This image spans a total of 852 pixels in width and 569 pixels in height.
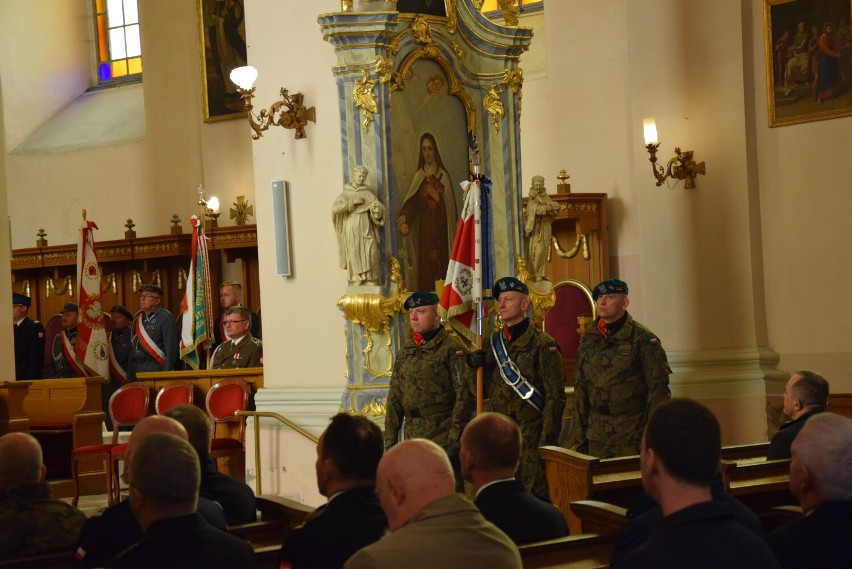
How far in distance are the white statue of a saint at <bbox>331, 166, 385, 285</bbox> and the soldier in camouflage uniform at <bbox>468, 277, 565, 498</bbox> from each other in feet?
4.59

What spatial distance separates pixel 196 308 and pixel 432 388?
540cm

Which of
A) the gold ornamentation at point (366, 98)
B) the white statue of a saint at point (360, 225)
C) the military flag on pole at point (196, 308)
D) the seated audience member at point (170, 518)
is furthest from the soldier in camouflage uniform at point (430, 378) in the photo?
the military flag on pole at point (196, 308)

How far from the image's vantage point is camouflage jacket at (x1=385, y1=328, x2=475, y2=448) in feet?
25.8

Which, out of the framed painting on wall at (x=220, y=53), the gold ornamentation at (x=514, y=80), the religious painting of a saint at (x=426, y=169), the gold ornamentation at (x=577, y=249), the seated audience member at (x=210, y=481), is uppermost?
the framed painting on wall at (x=220, y=53)

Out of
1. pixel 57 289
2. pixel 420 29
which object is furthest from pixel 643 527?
pixel 57 289

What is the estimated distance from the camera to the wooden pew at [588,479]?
6.11 meters

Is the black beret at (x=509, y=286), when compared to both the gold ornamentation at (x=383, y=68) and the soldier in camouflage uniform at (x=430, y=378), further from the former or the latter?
the gold ornamentation at (x=383, y=68)

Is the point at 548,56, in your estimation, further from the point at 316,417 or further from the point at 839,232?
the point at 316,417

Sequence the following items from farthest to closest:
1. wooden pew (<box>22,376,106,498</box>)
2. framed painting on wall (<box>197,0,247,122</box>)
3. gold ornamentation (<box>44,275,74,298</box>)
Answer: gold ornamentation (<box>44,275,74,298</box>) < framed painting on wall (<box>197,0,247,122</box>) < wooden pew (<box>22,376,106,498</box>)

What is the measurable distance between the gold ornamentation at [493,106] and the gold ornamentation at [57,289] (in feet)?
32.2

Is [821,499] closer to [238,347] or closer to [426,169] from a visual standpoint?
[426,169]

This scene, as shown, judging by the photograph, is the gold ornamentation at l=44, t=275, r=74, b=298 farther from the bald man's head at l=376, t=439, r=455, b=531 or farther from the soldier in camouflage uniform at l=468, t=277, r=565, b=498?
the bald man's head at l=376, t=439, r=455, b=531

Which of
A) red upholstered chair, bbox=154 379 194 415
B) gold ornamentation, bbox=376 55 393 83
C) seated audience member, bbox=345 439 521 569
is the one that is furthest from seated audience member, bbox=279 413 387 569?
red upholstered chair, bbox=154 379 194 415

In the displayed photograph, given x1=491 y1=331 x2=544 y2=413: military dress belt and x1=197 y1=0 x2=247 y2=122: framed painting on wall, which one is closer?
x1=491 y1=331 x2=544 y2=413: military dress belt
